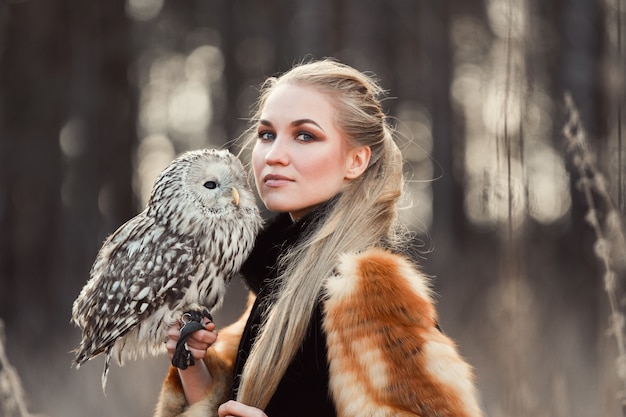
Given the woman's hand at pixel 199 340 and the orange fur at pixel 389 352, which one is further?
the woman's hand at pixel 199 340

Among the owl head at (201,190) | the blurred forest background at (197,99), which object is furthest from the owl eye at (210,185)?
the blurred forest background at (197,99)

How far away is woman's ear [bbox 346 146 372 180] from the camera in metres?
1.83

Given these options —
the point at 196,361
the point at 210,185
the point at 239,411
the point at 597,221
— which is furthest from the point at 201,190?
the point at 597,221

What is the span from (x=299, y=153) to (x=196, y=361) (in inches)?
22.2

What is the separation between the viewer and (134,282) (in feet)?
5.97

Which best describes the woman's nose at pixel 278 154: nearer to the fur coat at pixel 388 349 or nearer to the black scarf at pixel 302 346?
the black scarf at pixel 302 346

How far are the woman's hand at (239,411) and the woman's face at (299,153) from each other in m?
0.45

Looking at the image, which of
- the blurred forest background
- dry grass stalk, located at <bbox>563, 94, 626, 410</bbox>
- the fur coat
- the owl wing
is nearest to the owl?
the owl wing

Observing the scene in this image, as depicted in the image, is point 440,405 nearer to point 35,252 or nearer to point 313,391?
point 313,391

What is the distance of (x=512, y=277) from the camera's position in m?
2.05

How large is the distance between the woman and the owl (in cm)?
8

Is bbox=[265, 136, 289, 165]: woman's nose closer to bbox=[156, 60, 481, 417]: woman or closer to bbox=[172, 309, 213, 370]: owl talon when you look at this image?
bbox=[156, 60, 481, 417]: woman

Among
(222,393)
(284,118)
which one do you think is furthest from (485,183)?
(222,393)

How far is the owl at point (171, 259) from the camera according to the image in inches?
71.6
